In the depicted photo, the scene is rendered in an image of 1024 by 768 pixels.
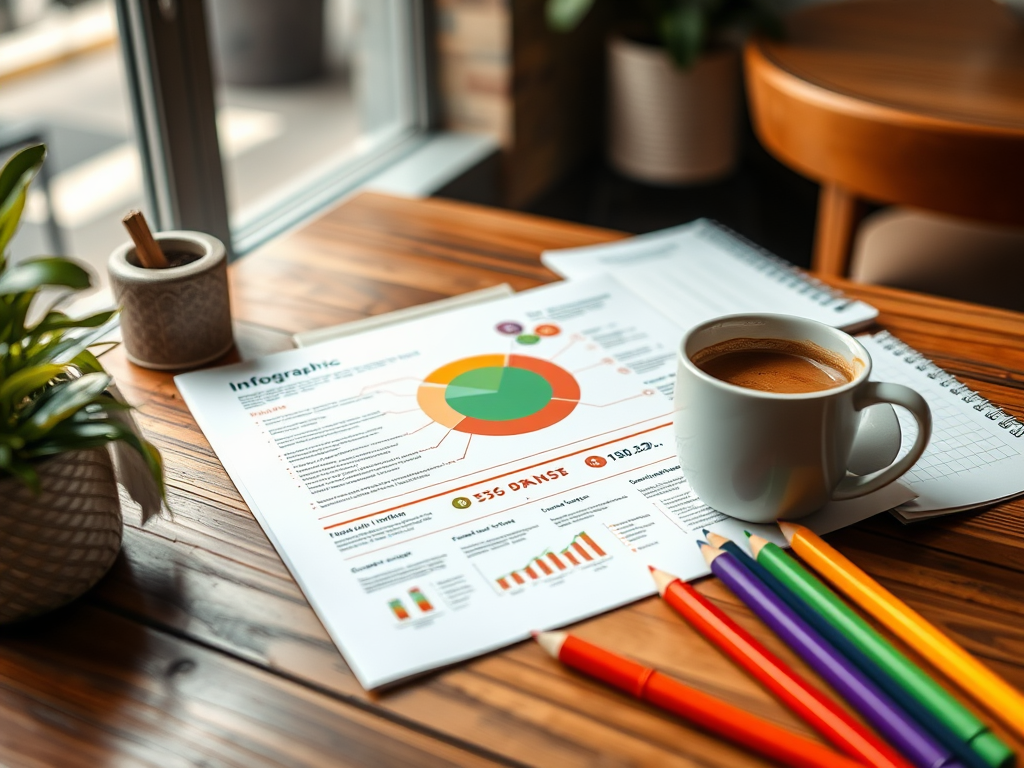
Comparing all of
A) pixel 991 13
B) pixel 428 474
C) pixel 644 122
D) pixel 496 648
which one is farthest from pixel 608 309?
pixel 644 122

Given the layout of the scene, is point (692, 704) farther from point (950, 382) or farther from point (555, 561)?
point (950, 382)

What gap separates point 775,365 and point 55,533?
16.4 inches

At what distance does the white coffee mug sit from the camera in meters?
0.51

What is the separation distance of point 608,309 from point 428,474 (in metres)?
0.27

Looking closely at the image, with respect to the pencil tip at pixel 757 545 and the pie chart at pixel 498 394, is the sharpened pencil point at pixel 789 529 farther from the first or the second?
the pie chart at pixel 498 394

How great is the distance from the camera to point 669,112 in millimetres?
2047

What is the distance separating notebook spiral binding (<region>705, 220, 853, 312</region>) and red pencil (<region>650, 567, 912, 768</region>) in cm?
39

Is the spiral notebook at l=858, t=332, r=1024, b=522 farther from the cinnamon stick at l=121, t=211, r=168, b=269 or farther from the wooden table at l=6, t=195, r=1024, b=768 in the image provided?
the cinnamon stick at l=121, t=211, r=168, b=269

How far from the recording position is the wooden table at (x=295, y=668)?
0.43 m

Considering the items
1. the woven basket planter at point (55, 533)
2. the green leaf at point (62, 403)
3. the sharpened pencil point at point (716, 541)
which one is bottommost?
the sharpened pencil point at point (716, 541)

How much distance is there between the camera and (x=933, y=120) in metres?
1.13

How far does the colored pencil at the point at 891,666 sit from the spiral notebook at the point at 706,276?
1.04 feet

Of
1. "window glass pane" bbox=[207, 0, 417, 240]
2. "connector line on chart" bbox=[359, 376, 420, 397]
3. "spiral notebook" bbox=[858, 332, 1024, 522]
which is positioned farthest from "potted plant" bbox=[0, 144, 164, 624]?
"window glass pane" bbox=[207, 0, 417, 240]

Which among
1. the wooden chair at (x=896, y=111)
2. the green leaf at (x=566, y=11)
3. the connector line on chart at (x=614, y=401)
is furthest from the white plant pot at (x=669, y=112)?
the connector line on chart at (x=614, y=401)
